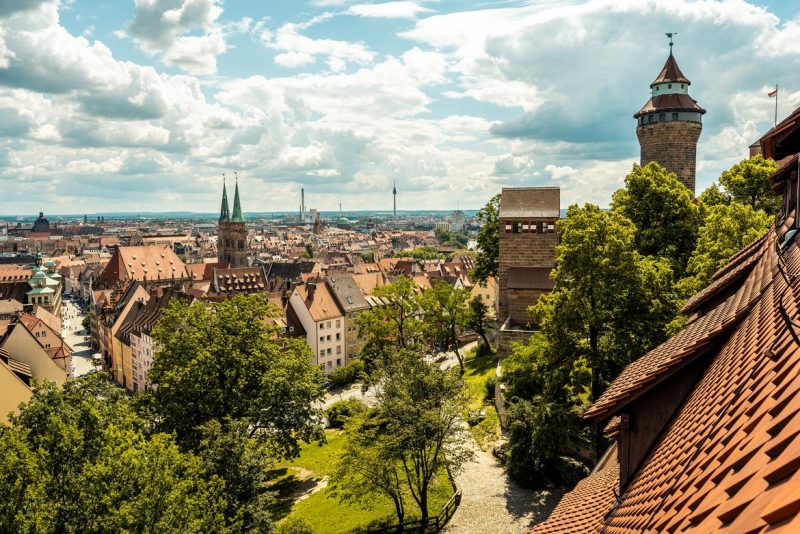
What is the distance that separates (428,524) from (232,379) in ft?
40.4

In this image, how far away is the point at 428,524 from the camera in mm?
24312

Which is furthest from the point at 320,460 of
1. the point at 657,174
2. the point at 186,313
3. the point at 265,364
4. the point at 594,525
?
the point at 594,525

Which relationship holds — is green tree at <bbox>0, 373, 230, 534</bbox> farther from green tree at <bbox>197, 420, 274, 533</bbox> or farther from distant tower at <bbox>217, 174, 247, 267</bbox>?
distant tower at <bbox>217, 174, 247, 267</bbox>

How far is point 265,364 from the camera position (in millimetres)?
31016

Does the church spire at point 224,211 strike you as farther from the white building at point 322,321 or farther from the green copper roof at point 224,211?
the white building at point 322,321

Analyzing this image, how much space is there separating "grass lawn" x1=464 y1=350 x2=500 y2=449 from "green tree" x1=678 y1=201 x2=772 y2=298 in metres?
11.8

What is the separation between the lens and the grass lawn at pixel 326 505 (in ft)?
88.4

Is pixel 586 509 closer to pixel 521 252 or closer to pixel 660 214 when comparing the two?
pixel 660 214

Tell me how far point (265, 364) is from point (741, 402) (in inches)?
1115

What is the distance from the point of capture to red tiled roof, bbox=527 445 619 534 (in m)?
8.28

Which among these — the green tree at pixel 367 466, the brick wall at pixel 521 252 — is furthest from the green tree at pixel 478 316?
the green tree at pixel 367 466

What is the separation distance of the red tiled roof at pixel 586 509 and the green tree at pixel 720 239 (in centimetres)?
Answer: 1213

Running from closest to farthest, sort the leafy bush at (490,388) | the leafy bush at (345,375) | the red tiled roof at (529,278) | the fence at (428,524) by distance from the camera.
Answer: the fence at (428,524) < the leafy bush at (490,388) < the red tiled roof at (529,278) < the leafy bush at (345,375)

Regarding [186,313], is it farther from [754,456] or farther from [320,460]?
[754,456]
